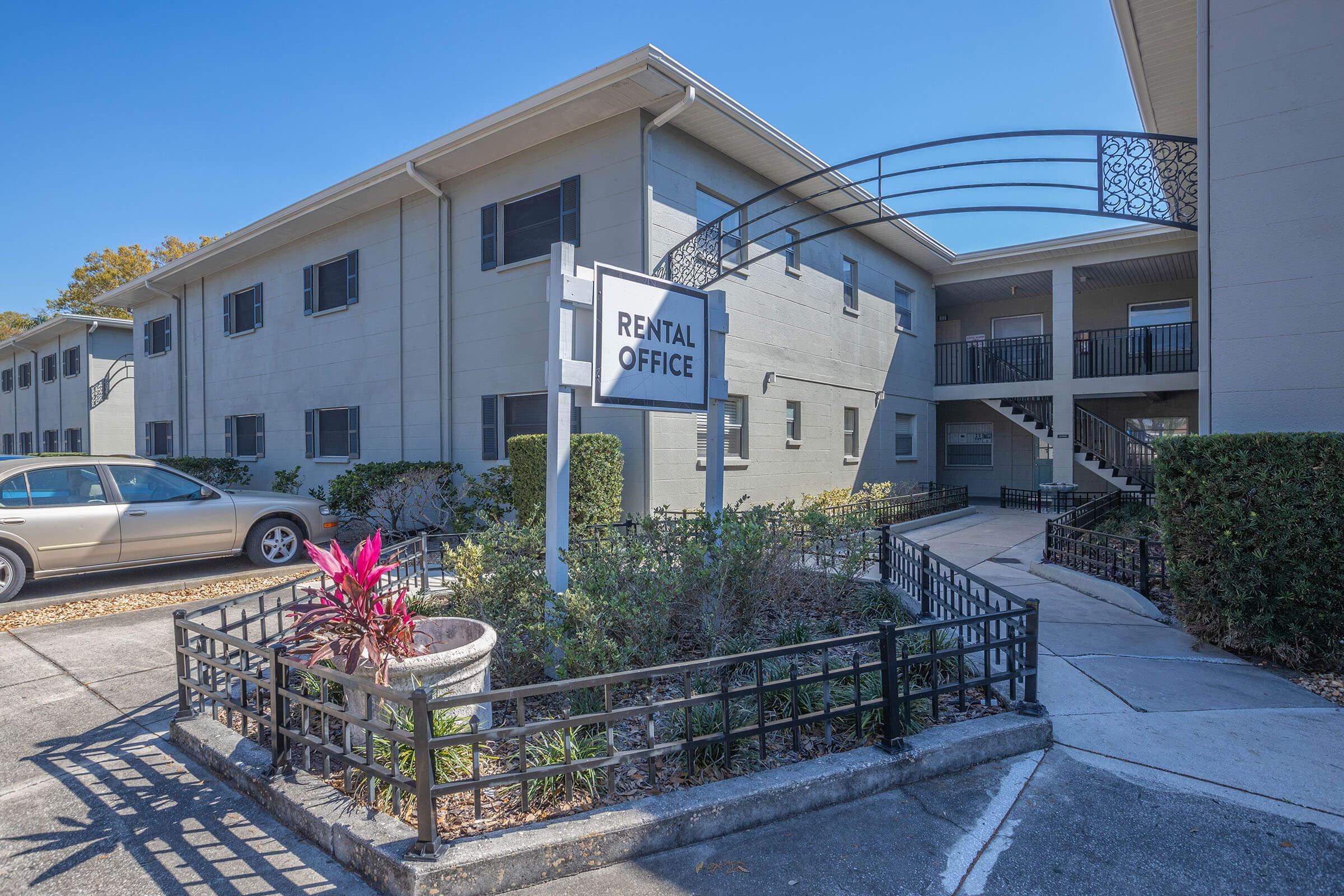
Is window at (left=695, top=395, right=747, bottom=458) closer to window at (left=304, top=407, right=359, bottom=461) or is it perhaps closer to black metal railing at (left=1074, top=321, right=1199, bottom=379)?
window at (left=304, top=407, right=359, bottom=461)

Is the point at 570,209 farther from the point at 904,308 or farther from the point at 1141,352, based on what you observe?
the point at 1141,352

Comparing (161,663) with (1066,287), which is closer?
(161,663)

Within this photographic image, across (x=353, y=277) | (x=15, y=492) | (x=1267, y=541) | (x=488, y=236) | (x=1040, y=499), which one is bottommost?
(x=1040, y=499)

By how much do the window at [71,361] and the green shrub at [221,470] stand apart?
39.6ft

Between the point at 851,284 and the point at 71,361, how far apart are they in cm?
2657

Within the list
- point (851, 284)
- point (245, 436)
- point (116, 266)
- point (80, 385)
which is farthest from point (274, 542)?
point (116, 266)

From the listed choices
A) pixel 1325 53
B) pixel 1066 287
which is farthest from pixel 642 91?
pixel 1066 287

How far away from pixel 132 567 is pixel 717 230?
882cm

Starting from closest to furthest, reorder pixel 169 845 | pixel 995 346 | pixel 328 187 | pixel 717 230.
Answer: pixel 169 845 → pixel 717 230 → pixel 328 187 → pixel 995 346

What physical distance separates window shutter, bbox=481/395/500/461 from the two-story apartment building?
17.6 meters

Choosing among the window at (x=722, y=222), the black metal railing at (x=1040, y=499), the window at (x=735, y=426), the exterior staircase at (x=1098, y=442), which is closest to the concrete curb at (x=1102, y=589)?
the window at (x=735, y=426)

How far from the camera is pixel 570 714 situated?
3.93 meters

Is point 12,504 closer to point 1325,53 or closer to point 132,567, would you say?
point 132,567

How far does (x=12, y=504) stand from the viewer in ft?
23.4
